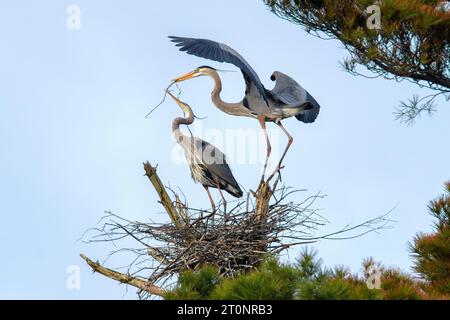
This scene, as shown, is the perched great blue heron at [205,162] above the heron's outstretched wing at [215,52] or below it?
below

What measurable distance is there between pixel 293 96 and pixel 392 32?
4.35ft

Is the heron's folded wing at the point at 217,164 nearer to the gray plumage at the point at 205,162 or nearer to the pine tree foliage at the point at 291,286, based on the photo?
the gray plumage at the point at 205,162

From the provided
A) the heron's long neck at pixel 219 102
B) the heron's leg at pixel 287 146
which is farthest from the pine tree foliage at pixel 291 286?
the heron's long neck at pixel 219 102

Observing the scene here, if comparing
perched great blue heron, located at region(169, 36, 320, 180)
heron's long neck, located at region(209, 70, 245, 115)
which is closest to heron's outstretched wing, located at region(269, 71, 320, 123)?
perched great blue heron, located at region(169, 36, 320, 180)

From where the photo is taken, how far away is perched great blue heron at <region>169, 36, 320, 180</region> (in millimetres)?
8516

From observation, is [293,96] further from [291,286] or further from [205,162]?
[291,286]

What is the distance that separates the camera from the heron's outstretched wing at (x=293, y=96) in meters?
9.10

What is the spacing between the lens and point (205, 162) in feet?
29.2

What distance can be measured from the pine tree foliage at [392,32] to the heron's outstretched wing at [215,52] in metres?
1.76

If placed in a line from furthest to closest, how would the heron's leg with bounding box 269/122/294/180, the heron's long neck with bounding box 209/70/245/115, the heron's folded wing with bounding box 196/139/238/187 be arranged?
the heron's long neck with bounding box 209/70/245/115
the heron's folded wing with bounding box 196/139/238/187
the heron's leg with bounding box 269/122/294/180

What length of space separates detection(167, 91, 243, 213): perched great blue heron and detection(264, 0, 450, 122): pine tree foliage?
193 cm

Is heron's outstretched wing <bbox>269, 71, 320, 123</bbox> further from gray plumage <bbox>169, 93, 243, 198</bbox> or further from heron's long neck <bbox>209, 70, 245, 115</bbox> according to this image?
gray plumage <bbox>169, 93, 243, 198</bbox>

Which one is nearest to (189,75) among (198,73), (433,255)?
(198,73)
